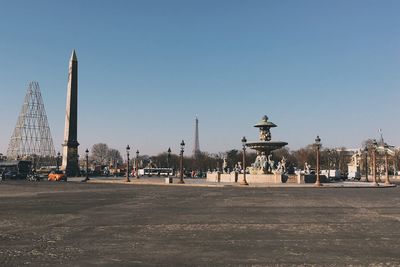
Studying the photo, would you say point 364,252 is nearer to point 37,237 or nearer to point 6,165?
point 37,237

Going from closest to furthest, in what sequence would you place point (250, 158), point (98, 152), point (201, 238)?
point (201, 238)
point (250, 158)
point (98, 152)

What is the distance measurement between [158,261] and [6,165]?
8548 centimetres

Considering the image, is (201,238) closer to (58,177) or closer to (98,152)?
(58,177)

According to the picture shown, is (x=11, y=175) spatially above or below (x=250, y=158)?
below

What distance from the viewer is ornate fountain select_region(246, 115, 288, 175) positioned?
53.3 m

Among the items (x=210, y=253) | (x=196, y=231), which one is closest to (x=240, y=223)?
(x=196, y=231)

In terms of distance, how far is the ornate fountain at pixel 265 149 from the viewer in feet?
175

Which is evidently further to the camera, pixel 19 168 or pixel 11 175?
pixel 19 168

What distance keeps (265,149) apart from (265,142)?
122 cm

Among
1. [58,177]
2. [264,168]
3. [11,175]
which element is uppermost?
[264,168]

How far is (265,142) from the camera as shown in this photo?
5334 cm

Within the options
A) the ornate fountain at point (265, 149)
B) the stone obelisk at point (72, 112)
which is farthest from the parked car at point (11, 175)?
the ornate fountain at point (265, 149)

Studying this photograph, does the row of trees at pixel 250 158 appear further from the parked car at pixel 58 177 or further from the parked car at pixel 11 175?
the parked car at pixel 58 177

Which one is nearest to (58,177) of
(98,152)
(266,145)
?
(266,145)
